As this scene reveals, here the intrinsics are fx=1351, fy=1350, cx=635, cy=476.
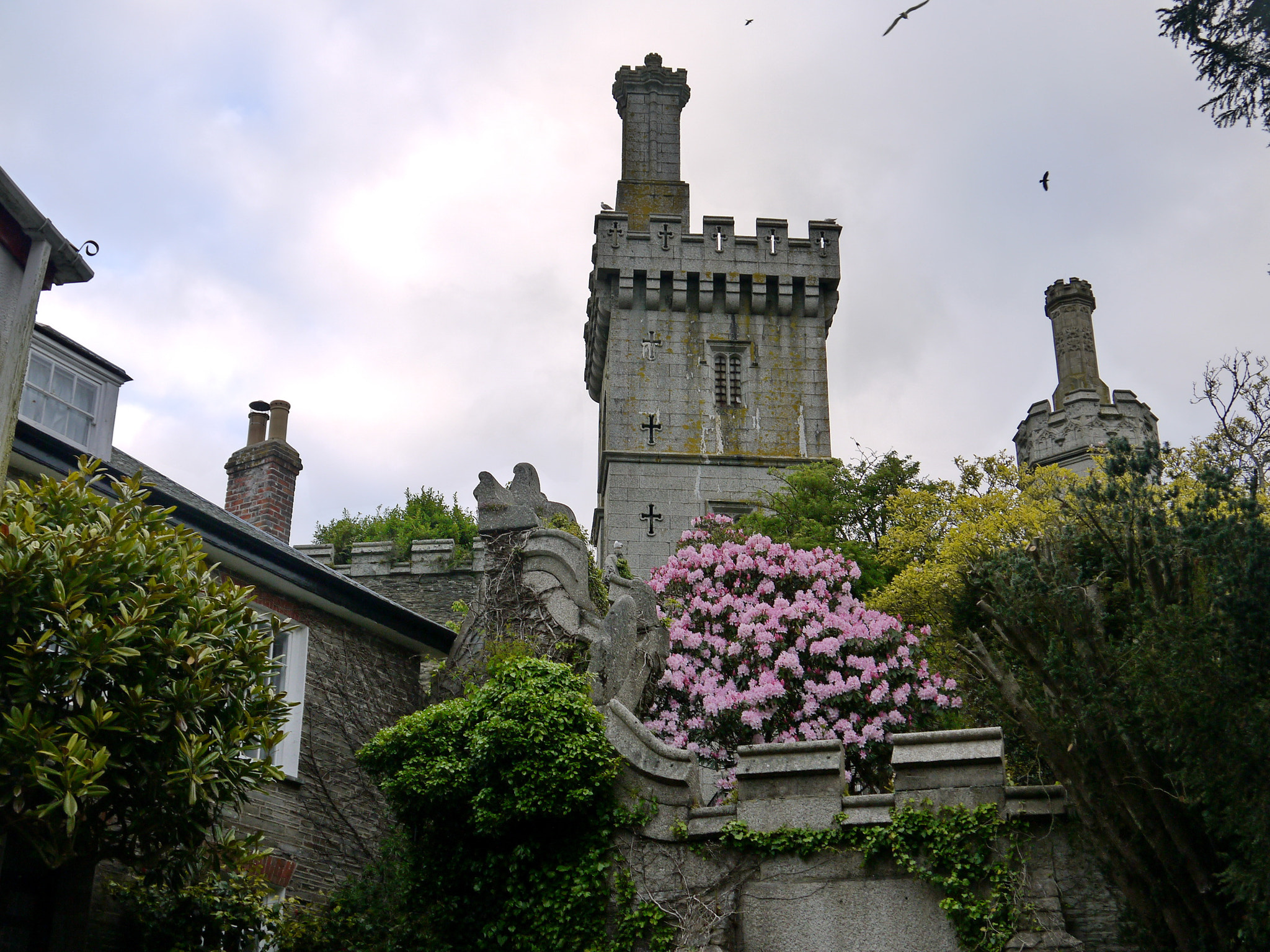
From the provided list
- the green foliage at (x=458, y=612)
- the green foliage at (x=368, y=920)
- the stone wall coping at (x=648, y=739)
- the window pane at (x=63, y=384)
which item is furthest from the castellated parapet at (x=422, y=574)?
the stone wall coping at (x=648, y=739)

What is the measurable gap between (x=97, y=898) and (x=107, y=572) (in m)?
3.46

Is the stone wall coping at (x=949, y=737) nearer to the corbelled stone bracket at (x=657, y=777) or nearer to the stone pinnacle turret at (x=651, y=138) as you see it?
the corbelled stone bracket at (x=657, y=777)

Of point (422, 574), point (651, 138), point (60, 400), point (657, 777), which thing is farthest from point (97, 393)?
point (651, 138)

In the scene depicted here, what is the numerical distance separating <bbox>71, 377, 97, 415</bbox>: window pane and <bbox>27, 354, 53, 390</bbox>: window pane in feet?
1.20

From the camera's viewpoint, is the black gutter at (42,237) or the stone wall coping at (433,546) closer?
the black gutter at (42,237)

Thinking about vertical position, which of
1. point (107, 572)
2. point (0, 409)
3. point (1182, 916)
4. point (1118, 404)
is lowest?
point (1182, 916)

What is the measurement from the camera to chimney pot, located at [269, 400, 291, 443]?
70.6ft

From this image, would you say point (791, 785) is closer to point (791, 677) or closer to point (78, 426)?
point (791, 677)

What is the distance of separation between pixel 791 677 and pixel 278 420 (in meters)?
9.74

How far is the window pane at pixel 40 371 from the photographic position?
13438mm

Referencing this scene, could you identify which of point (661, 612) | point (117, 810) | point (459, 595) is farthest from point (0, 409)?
point (459, 595)

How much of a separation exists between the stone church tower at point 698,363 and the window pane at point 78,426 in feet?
63.1

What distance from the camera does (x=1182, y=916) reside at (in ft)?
29.2

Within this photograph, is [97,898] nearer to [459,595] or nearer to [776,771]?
[776,771]
